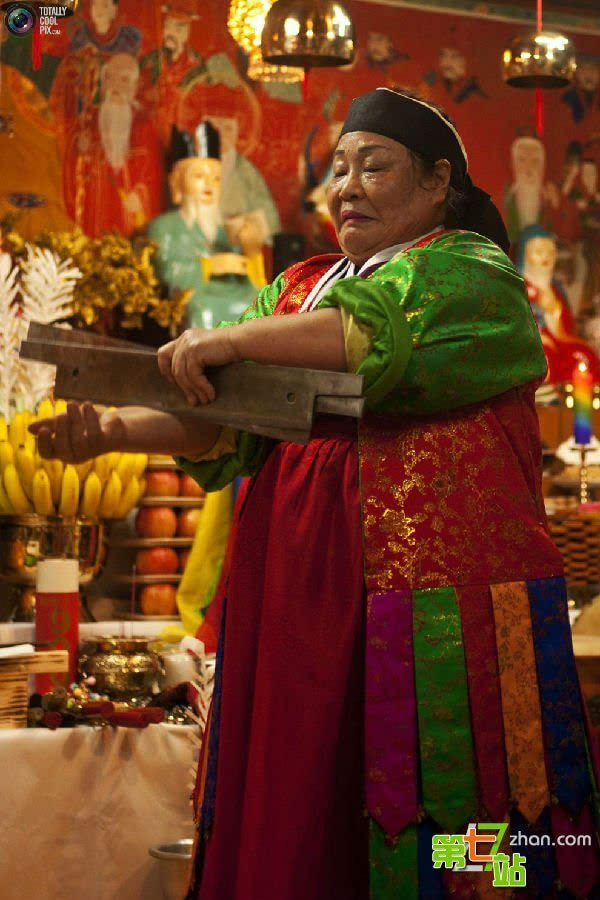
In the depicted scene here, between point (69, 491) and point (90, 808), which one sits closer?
point (90, 808)

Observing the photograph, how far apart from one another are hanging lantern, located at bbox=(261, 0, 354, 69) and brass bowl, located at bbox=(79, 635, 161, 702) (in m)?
2.42

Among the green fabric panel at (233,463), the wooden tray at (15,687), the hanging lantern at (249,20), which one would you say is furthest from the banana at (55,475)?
the hanging lantern at (249,20)

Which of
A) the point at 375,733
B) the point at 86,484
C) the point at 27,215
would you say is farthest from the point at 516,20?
the point at 375,733

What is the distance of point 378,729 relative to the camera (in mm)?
1872

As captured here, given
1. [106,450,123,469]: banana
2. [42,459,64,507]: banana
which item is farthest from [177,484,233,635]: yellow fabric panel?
[42,459,64,507]: banana

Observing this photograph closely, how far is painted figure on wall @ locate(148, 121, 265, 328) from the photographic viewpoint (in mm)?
7270

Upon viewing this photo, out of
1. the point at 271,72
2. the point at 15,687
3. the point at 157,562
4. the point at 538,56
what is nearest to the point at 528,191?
the point at 271,72

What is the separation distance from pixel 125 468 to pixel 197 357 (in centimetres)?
200

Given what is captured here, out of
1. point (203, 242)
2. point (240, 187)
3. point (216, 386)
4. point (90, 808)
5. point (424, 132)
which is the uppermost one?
point (240, 187)

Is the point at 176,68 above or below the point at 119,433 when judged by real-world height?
above

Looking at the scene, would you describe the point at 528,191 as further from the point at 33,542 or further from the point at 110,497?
the point at 33,542

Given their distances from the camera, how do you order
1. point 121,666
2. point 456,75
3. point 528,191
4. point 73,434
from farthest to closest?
point 528,191
point 456,75
point 121,666
point 73,434

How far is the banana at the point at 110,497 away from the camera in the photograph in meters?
3.62

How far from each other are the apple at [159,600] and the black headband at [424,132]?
2291mm
